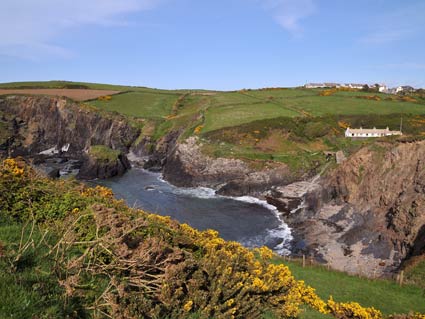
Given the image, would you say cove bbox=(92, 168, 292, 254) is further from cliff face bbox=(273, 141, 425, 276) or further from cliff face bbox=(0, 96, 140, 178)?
cliff face bbox=(0, 96, 140, 178)

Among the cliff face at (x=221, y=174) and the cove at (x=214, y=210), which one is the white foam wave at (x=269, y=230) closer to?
the cove at (x=214, y=210)

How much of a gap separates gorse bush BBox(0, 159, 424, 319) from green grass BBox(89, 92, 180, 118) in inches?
3424

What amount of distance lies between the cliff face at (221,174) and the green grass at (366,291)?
29.1m

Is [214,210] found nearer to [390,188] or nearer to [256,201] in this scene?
[256,201]

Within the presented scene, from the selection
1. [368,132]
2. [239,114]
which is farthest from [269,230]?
[239,114]

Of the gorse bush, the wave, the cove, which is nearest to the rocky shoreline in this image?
the wave

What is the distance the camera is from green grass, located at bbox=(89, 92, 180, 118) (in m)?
98.2

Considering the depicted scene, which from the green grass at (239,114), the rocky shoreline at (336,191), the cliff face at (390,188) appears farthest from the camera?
the green grass at (239,114)

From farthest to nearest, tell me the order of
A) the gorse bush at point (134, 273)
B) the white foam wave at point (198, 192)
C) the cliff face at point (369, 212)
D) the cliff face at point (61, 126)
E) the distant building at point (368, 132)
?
the cliff face at point (61, 126) → the distant building at point (368, 132) → the white foam wave at point (198, 192) → the cliff face at point (369, 212) → the gorse bush at point (134, 273)

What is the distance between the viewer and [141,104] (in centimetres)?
10888

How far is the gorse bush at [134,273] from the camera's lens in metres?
5.75

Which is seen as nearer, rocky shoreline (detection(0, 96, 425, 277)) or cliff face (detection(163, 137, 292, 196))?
rocky shoreline (detection(0, 96, 425, 277))

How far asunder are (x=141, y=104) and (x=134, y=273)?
105971 millimetres

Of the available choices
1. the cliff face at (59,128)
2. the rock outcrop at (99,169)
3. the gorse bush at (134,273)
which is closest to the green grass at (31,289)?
the gorse bush at (134,273)
